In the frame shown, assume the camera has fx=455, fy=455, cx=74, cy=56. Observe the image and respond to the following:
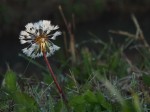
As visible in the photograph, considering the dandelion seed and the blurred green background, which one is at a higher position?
the blurred green background

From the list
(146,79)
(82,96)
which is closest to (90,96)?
(82,96)

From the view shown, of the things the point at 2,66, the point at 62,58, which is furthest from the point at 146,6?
the point at 62,58

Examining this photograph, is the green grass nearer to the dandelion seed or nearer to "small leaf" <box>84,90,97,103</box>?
"small leaf" <box>84,90,97,103</box>

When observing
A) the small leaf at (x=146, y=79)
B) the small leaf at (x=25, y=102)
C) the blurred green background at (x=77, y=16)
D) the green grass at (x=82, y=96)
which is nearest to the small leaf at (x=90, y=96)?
the green grass at (x=82, y=96)

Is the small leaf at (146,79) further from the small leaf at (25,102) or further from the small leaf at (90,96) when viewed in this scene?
the small leaf at (25,102)

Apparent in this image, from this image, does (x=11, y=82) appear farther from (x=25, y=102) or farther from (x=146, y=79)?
(x=146, y=79)

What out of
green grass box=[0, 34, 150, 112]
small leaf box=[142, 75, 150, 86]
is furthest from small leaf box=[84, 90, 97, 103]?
small leaf box=[142, 75, 150, 86]

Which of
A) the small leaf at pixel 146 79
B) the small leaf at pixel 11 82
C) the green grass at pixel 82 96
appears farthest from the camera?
the small leaf at pixel 146 79

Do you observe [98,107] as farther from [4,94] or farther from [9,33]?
[9,33]
